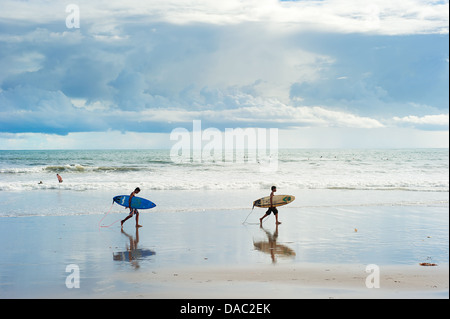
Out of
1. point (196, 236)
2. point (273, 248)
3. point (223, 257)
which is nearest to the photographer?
point (223, 257)

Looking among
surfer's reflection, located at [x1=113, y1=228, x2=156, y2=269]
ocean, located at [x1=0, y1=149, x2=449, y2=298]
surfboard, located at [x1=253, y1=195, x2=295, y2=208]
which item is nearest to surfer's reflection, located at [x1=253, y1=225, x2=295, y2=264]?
ocean, located at [x1=0, y1=149, x2=449, y2=298]

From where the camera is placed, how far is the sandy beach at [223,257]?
8.47 m

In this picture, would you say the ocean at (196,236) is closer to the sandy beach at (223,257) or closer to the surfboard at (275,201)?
the sandy beach at (223,257)

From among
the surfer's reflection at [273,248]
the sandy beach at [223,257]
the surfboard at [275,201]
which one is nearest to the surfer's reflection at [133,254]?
the sandy beach at [223,257]

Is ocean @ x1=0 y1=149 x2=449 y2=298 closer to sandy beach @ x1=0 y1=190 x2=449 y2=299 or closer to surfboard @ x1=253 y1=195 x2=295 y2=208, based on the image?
sandy beach @ x1=0 y1=190 x2=449 y2=299

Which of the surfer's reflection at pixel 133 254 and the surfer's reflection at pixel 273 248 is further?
the surfer's reflection at pixel 273 248

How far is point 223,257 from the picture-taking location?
443 inches

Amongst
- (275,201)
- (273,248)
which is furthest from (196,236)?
(275,201)

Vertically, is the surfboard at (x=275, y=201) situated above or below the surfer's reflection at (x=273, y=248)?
above

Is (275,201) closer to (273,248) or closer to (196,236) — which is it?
(196,236)

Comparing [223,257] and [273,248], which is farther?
[273,248]

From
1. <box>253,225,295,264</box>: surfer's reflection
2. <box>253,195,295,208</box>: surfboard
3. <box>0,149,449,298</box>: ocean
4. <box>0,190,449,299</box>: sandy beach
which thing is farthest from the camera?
<box>253,195,295,208</box>: surfboard

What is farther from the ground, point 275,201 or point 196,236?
point 275,201

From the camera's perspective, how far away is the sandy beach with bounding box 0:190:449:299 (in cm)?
847
